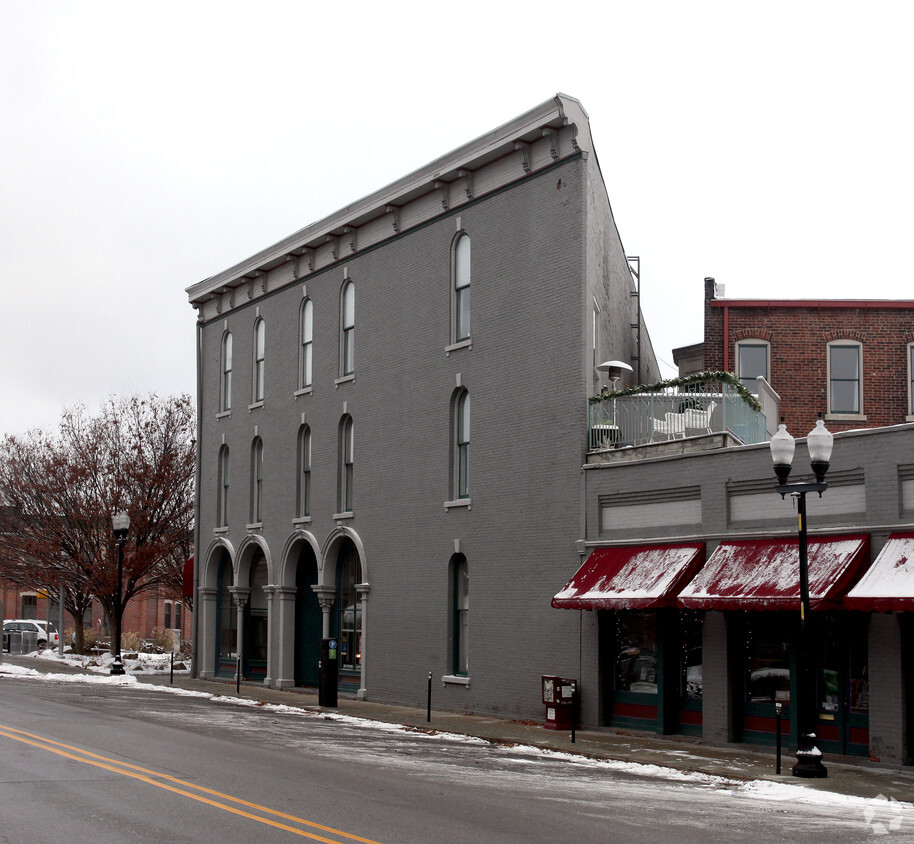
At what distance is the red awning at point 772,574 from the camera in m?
17.2

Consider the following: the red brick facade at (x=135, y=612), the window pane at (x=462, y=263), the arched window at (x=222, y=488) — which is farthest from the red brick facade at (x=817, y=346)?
the red brick facade at (x=135, y=612)

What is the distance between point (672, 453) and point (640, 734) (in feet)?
17.0

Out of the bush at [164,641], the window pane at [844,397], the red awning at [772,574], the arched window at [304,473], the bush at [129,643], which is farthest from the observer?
the bush at [164,641]

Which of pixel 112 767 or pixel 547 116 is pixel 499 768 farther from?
pixel 547 116

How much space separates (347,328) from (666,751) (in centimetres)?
1606

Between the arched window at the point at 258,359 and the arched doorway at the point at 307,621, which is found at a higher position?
the arched window at the point at 258,359

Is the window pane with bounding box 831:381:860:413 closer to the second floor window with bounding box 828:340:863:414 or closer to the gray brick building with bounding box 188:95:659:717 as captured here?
the second floor window with bounding box 828:340:863:414

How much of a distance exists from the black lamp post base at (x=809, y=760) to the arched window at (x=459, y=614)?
35.7ft

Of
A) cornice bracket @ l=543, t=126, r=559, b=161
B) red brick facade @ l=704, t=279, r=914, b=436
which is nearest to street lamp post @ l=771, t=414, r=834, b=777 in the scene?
cornice bracket @ l=543, t=126, r=559, b=161

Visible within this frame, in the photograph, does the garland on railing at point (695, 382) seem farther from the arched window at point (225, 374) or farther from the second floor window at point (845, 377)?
the arched window at point (225, 374)

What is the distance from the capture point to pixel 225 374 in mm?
37406

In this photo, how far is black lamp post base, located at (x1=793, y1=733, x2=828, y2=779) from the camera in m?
15.6

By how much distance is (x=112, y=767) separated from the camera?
46.9 feet

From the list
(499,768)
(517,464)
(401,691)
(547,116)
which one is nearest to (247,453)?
(401,691)
